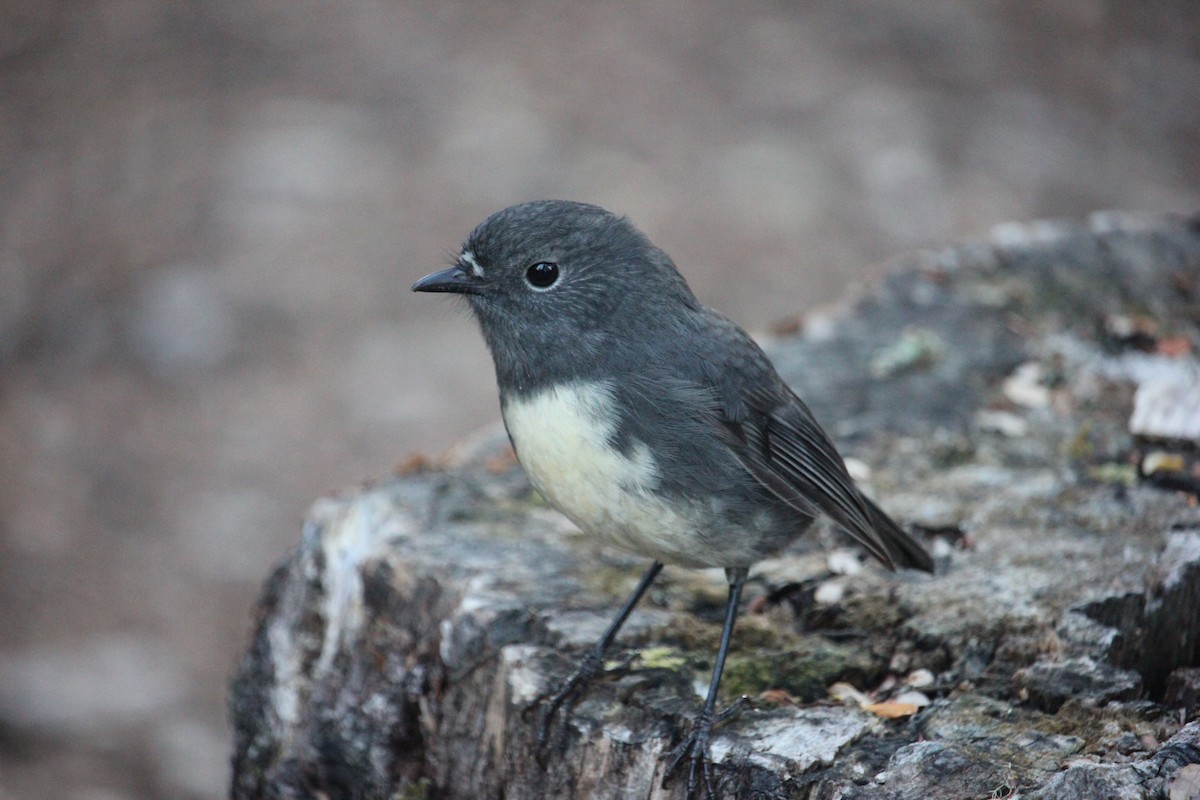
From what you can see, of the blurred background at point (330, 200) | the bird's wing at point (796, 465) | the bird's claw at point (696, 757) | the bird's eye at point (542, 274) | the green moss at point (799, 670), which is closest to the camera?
the bird's claw at point (696, 757)

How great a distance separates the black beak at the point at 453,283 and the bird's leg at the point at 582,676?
3.29 ft

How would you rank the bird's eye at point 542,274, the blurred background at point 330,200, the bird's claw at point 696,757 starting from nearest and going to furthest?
the bird's claw at point 696,757 → the bird's eye at point 542,274 → the blurred background at point 330,200

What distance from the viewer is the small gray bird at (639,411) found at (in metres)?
3.11

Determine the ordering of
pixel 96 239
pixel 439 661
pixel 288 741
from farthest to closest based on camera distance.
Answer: pixel 96 239
pixel 288 741
pixel 439 661

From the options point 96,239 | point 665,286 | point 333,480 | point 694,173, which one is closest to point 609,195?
point 694,173

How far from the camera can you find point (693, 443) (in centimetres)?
318

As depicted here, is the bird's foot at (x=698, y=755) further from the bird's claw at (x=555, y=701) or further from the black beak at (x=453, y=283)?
the black beak at (x=453, y=283)

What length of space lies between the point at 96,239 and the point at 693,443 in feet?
19.5

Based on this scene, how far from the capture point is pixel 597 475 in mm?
3072

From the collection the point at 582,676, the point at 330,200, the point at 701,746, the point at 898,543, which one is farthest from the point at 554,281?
the point at 330,200

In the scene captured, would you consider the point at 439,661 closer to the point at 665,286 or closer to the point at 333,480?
the point at 665,286

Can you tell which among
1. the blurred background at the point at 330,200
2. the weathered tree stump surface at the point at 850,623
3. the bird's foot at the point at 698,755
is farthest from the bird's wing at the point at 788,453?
the blurred background at the point at 330,200

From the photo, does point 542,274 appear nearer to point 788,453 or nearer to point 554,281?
point 554,281

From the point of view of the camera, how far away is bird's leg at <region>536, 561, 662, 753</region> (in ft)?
9.98
